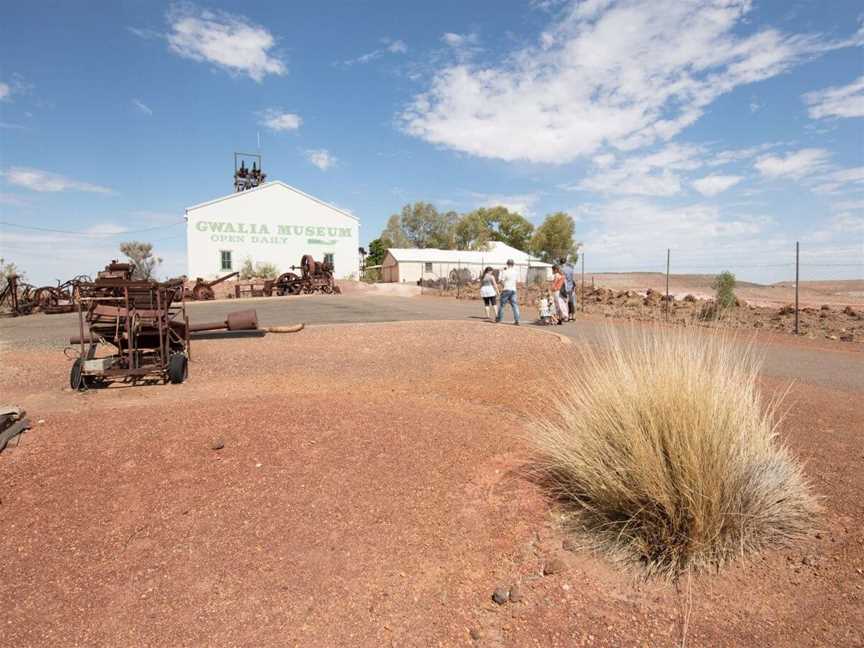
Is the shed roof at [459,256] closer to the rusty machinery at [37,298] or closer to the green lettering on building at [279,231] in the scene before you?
the green lettering on building at [279,231]

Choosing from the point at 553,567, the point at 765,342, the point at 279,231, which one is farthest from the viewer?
the point at 279,231

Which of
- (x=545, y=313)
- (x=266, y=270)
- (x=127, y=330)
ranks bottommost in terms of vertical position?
(x=127, y=330)

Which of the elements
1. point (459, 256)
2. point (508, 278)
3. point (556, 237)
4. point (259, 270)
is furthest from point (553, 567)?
point (556, 237)

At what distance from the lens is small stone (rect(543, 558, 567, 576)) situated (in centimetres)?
307

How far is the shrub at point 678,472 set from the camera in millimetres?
3080

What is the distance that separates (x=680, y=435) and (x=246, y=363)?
7085 mm

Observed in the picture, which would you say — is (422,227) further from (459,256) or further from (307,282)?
(307,282)

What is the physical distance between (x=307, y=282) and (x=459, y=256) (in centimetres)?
2874

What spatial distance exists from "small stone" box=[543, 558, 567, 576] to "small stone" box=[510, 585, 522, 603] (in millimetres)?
223

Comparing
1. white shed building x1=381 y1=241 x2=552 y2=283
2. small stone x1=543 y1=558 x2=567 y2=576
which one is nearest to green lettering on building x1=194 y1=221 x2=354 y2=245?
white shed building x1=381 y1=241 x2=552 y2=283

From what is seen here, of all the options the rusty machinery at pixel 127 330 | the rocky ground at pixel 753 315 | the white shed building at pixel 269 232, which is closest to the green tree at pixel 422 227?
the white shed building at pixel 269 232

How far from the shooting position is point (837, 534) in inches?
122

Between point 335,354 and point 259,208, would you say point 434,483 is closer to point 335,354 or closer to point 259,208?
point 335,354

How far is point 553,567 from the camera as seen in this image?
10.1 ft
